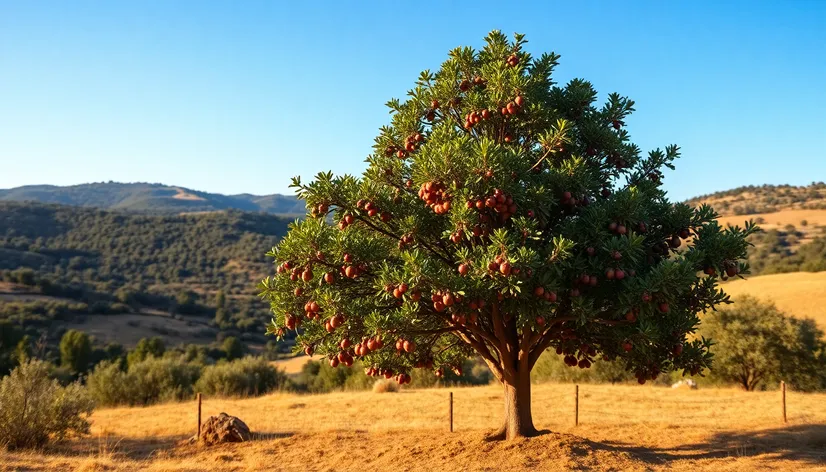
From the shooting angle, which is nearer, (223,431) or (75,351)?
(223,431)

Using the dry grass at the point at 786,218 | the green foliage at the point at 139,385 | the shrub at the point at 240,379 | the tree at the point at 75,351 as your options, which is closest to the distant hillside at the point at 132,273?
the tree at the point at 75,351

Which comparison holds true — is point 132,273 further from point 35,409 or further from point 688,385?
point 688,385

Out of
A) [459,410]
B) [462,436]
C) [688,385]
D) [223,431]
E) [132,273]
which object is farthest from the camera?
[132,273]

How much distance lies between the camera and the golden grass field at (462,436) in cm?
1226

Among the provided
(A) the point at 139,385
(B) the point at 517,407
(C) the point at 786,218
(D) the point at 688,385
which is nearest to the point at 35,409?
(B) the point at 517,407

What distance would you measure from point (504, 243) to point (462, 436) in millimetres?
7125

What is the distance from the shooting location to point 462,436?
45.9 ft

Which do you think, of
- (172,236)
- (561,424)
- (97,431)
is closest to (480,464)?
(561,424)

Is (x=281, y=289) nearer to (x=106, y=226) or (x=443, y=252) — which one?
(x=443, y=252)

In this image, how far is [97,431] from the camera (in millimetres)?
19344

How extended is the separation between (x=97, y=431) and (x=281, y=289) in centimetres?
1273

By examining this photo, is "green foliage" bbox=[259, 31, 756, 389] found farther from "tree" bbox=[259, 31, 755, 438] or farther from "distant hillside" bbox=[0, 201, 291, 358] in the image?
"distant hillside" bbox=[0, 201, 291, 358]

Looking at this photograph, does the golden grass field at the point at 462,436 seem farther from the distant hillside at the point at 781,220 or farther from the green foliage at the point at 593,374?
the distant hillside at the point at 781,220

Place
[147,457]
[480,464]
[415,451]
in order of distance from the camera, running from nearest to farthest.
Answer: [480,464]
[415,451]
[147,457]
